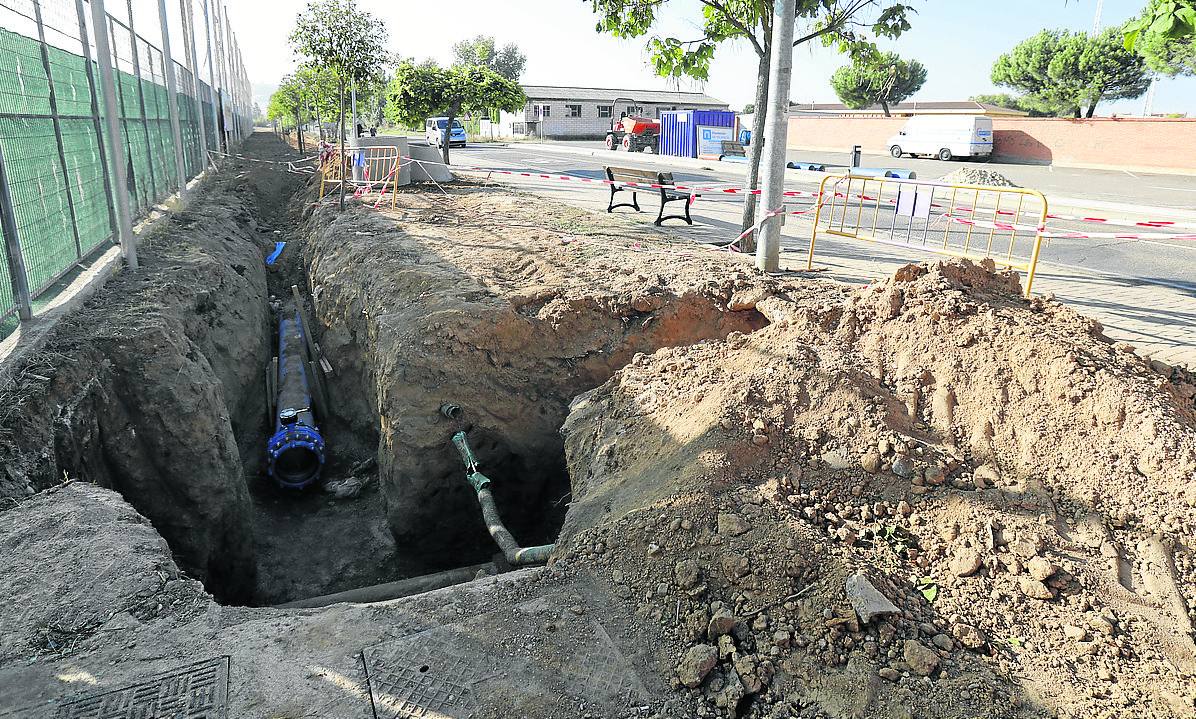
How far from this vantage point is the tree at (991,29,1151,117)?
3884 centimetres

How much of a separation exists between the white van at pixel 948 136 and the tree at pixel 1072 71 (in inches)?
490

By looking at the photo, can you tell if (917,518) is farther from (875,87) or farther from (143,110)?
(875,87)

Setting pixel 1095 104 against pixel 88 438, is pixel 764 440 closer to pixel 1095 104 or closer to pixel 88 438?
pixel 88 438

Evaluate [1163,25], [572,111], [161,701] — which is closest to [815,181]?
[1163,25]

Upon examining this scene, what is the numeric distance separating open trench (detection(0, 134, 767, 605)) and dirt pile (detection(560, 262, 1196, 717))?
5.05 ft

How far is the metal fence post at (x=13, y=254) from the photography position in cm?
539

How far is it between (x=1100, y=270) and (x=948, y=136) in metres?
25.2

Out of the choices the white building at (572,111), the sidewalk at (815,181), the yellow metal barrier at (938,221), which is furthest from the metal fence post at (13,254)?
the white building at (572,111)

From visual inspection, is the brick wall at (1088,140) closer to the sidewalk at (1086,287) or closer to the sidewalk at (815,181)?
the sidewalk at (815,181)

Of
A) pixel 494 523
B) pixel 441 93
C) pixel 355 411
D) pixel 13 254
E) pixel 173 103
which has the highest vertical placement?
pixel 441 93

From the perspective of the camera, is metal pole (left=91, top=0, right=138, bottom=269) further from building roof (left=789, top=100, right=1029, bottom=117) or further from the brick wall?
building roof (left=789, top=100, right=1029, bottom=117)

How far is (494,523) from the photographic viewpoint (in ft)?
17.5

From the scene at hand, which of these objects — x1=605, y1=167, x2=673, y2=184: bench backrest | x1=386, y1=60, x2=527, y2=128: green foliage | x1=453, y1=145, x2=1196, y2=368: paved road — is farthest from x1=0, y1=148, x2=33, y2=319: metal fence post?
x1=386, y1=60, x2=527, y2=128: green foliage

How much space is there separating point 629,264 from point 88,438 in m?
5.20
